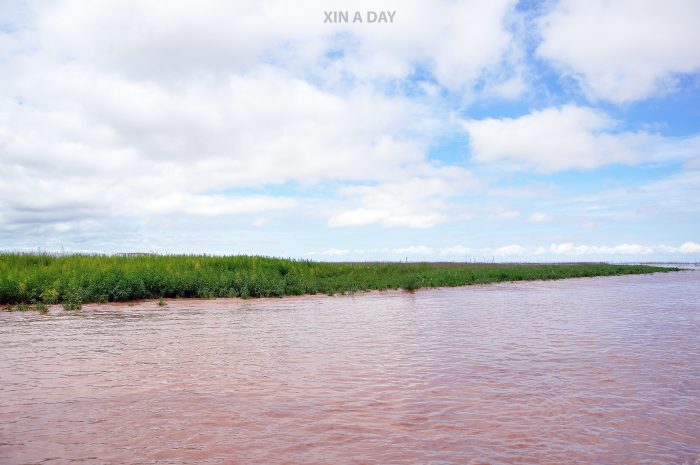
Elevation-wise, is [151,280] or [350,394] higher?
[151,280]

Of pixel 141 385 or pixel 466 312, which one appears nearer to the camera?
pixel 141 385

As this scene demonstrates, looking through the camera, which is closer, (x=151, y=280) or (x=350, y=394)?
(x=350, y=394)

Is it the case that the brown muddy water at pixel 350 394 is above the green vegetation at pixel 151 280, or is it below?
below

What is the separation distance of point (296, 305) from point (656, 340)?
33.9 feet

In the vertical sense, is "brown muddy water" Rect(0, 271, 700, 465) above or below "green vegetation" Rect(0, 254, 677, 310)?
below

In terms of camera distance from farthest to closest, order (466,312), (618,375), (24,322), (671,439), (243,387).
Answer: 1. (466,312)
2. (24,322)
3. (618,375)
4. (243,387)
5. (671,439)

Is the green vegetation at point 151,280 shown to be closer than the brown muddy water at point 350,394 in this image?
No

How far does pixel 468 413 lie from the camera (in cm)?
503

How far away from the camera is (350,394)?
5.71 meters

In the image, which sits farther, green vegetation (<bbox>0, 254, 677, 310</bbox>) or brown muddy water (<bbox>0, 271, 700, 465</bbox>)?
green vegetation (<bbox>0, 254, 677, 310</bbox>)

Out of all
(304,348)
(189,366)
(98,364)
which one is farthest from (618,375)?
(98,364)

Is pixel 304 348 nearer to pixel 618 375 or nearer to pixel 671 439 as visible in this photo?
pixel 618 375

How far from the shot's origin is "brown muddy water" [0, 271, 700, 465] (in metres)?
4.16

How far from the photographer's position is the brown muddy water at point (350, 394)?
164 inches
